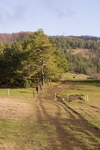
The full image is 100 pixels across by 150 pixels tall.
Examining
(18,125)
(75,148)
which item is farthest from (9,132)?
(75,148)

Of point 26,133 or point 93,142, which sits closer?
point 93,142

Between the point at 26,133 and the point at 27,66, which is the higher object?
the point at 27,66

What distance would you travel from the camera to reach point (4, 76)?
2215 inches

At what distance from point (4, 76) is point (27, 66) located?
11457 mm

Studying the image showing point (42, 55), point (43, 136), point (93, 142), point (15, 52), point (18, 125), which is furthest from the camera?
point (15, 52)

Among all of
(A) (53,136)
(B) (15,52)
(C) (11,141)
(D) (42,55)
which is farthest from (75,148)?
(B) (15,52)

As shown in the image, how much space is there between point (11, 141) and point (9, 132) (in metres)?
1.38

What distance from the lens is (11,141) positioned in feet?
24.0

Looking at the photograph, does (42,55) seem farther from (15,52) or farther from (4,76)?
(4,76)

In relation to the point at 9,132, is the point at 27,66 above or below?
above

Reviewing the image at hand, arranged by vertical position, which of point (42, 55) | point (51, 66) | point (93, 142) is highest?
point (42, 55)

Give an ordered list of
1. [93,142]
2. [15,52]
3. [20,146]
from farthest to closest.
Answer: [15,52], [93,142], [20,146]

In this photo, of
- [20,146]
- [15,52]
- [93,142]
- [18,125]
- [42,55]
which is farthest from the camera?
[15,52]

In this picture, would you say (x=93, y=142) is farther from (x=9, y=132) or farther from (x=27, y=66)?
(x=27, y=66)
